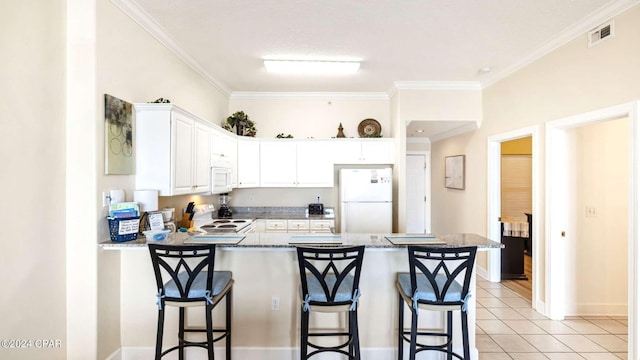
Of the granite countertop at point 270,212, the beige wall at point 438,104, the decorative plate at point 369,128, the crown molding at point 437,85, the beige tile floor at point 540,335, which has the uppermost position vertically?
the crown molding at point 437,85

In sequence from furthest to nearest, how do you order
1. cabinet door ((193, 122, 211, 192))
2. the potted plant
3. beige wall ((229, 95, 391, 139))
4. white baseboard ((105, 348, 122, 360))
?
beige wall ((229, 95, 391, 139)) < the potted plant < cabinet door ((193, 122, 211, 192)) < white baseboard ((105, 348, 122, 360))

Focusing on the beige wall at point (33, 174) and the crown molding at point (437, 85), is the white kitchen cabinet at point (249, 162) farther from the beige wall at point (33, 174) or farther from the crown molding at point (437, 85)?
the beige wall at point (33, 174)

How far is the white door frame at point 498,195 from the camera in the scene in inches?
137

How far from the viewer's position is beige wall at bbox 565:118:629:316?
11.1 ft

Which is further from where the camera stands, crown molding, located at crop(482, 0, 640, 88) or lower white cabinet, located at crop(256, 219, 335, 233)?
lower white cabinet, located at crop(256, 219, 335, 233)

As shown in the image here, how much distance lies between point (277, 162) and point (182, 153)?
2.08 metres

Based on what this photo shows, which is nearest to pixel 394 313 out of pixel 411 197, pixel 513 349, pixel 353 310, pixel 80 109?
pixel 353 310

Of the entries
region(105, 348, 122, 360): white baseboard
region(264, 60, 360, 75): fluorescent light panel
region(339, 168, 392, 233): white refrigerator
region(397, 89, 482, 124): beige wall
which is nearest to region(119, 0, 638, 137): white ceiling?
region(264, 60, 360, 75): fluorescent light panel

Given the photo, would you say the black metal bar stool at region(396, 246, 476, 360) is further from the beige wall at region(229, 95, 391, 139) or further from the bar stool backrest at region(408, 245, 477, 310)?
the beige wall at region(229, 95, 391, 139)

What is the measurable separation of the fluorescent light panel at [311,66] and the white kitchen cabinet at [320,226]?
208cm

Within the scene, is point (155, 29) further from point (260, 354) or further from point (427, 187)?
point (427, 187)

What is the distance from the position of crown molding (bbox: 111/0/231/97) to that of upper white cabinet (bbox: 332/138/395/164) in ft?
7.27

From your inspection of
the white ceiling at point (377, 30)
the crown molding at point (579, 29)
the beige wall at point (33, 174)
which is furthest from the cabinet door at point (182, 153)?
the crown molding at point (579, 29)

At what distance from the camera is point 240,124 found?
4.68 metres
